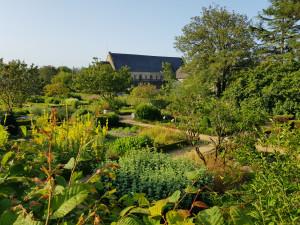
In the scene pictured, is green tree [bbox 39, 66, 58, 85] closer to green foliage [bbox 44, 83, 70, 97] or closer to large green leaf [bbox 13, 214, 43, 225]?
green foliage [bbox 44, 83, 70, 97]

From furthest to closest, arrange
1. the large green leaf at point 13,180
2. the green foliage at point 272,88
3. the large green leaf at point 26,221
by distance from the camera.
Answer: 1. the green foliage at point 272,88
2. the large green leaf at point 13,180
3. the large green leaf at point 26,221

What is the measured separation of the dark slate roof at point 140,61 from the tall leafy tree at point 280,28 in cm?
3727

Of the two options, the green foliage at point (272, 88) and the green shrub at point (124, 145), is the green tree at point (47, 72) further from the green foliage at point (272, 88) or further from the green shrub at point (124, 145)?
the green shrub at point (124, 145)

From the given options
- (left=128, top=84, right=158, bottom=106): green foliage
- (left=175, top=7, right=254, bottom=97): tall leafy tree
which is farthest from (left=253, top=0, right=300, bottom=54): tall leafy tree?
(left=128, top=84, right=158, bottom=106): green foliage

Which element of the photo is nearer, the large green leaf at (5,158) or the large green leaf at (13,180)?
the large green leaf at (13,180)

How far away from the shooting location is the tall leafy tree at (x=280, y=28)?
2984 cm

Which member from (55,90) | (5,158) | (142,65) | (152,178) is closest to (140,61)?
(142,65)

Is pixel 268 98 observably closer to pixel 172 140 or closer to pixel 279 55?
pixel 172 140

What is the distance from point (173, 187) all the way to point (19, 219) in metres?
5.46

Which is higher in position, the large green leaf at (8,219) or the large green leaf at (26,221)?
the large green leaf at (26,221)

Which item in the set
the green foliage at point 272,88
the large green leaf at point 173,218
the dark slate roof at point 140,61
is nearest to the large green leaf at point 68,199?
the large green leaf at point 173,218

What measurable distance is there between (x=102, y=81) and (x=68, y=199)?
96.2 ft

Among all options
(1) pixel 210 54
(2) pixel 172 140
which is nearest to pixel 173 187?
(2) pixel 172 140

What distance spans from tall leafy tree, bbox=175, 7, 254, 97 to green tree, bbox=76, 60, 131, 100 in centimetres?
670
